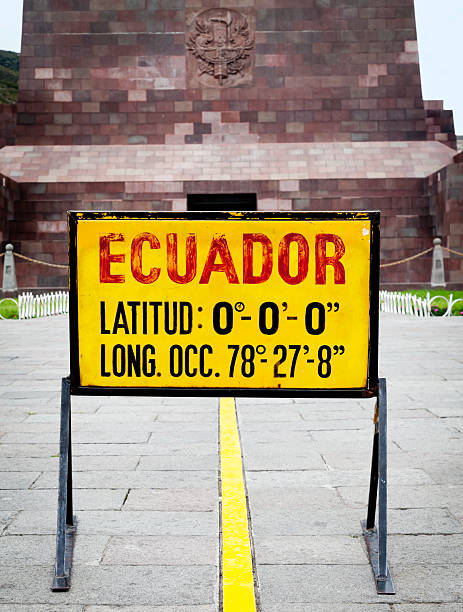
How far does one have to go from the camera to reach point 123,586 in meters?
3.17

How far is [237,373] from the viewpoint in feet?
11.4

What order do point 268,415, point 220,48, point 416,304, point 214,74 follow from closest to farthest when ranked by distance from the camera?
point 268,415 → point 416,304 → point 214,74 → point 220,48

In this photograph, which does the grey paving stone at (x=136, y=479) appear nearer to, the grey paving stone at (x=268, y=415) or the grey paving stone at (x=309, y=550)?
the grey paving stone at (x=309, y=550)

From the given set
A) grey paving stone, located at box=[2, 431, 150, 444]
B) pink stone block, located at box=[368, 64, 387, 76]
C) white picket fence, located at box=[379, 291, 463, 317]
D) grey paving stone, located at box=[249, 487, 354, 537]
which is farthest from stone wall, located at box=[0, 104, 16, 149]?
grey paving stone, located at box=[249, 487, 354, 537]

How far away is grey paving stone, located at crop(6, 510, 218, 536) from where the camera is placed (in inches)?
150

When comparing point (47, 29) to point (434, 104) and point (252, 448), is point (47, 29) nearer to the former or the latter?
point (434, 104)

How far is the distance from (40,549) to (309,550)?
3.92ft

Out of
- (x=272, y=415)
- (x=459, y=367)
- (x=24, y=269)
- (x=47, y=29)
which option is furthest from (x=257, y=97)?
(x=272, y=415)

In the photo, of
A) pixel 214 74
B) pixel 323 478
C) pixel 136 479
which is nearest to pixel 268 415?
pixel 323 478

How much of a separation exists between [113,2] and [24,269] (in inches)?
414

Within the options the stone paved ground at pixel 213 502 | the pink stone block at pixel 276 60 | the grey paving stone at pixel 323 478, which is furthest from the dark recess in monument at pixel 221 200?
the grey paving stone at pixel 323 478

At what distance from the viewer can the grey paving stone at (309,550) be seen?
3.43m

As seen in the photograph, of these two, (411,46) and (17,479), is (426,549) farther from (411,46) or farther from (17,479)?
(411,46)

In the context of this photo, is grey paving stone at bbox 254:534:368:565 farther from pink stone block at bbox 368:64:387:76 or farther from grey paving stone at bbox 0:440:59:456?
pink stone block at bbox 368:64:387:76
